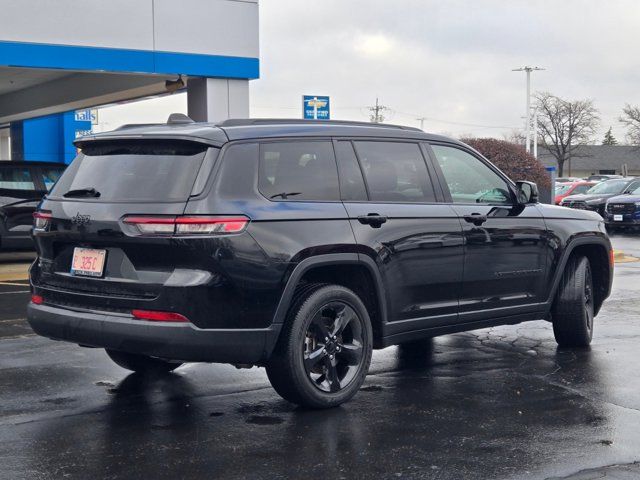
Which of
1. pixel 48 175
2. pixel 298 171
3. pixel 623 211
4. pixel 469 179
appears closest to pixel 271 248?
pixel 298 171

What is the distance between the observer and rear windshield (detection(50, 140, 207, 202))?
567 centimetres

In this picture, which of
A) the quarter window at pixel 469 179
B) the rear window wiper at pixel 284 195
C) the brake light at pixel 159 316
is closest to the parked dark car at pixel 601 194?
the quarter window at pixel 469 179

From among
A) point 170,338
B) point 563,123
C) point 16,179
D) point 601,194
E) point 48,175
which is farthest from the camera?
point 563,123

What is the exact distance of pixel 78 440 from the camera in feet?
17.5

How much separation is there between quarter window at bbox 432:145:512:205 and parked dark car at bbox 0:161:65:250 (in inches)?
398

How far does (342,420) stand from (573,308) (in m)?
3.01

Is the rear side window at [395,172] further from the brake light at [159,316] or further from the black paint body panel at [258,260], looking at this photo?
the brake light at [159,316]

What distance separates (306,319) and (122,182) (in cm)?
139

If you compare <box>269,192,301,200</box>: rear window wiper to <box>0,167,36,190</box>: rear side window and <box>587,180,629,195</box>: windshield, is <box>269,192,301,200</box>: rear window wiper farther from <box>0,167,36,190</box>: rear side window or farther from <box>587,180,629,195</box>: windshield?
<box>587,180,629,195</box>: windshield

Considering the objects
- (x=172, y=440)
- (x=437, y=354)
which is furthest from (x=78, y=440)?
(x=437, y=354)

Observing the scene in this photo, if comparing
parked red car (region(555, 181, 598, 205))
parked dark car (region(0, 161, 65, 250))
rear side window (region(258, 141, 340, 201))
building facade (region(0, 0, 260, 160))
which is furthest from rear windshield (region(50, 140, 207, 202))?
parked red car (region(555, 181, 598, 205))

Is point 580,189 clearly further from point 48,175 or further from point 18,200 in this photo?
point 18,200

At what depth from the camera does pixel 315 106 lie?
19.1 m

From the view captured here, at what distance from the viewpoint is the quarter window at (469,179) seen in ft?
23.3
